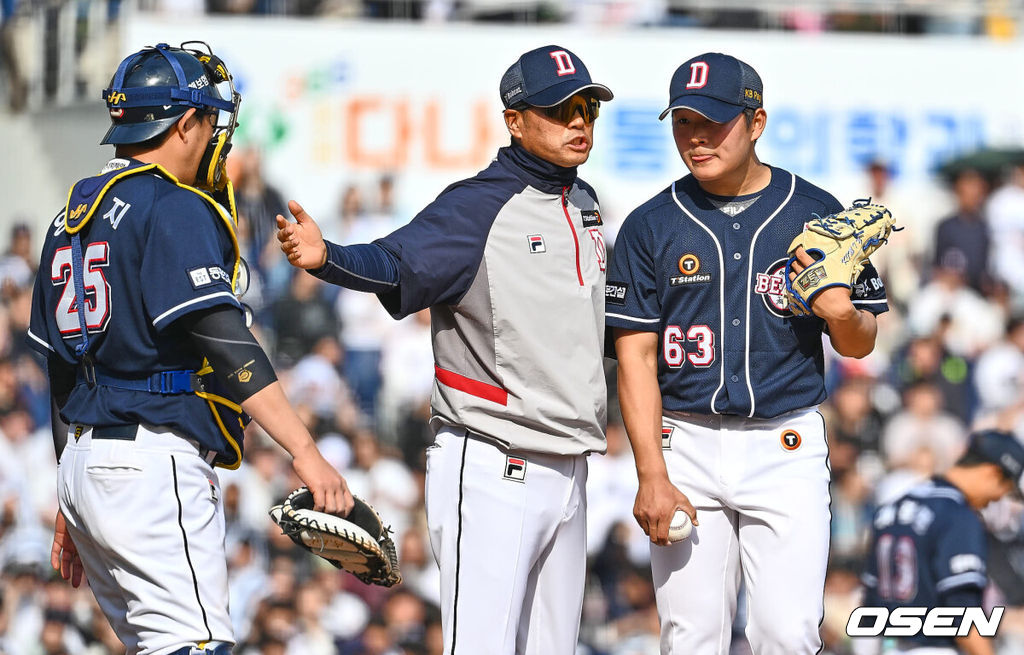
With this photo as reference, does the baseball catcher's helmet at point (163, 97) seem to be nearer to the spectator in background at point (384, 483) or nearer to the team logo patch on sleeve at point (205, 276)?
the team logo patch on sleeve at point (205, 276)

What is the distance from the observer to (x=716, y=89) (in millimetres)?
4168

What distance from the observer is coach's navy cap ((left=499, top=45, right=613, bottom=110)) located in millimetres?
4070

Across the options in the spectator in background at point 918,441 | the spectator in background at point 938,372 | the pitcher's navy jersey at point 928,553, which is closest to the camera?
the pitcher's navy jersey at point 928,553

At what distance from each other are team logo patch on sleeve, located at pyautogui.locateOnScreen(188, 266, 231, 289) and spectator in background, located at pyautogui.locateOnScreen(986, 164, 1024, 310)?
9097 mm

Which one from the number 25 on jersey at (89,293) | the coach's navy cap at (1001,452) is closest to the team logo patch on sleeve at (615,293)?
the number 25 on jersey at (89,293)

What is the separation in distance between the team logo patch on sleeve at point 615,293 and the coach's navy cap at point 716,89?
0.60 m

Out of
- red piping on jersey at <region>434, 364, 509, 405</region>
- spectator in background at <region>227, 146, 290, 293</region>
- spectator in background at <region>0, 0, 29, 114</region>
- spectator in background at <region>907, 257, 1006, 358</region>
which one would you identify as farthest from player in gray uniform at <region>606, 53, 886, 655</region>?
spectator in background at <region>0, 0, 29, 114</region>

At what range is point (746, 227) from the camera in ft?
14.0

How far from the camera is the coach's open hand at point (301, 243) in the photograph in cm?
361

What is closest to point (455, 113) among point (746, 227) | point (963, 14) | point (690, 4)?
point (690, 4)

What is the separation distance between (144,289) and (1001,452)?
473cm

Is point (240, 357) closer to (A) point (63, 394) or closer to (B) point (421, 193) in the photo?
(A) point (63, 394)

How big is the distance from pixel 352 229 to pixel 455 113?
156cm

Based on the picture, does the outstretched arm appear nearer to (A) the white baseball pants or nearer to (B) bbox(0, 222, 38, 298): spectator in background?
(A) the white baseball pants
